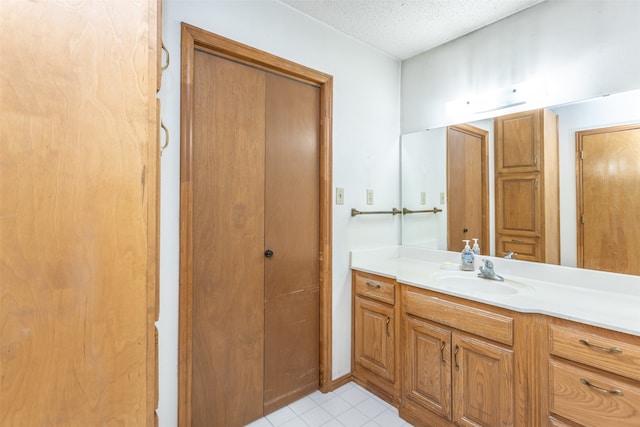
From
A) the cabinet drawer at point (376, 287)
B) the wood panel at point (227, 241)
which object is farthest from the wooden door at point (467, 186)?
the wood panel at point (227, 241)

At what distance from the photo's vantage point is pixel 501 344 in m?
1.35

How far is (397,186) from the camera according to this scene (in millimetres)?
2457

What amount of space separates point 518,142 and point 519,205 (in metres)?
0.39

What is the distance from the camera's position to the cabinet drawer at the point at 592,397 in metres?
Result: 1.05

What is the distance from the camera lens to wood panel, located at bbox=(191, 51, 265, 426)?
4.99 ft

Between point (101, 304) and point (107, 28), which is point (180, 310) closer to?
point (101, 304)

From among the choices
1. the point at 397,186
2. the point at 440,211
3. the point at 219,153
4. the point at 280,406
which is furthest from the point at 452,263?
the point at 219,153

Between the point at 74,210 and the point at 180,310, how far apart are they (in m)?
0.90

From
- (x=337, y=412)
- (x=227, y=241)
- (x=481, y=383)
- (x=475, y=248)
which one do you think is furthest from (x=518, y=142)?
(x=337, y=412)

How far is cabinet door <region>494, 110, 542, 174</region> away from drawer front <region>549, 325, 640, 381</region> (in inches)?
38.5

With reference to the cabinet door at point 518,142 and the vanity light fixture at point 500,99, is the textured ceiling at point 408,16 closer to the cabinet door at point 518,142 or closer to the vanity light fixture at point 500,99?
the vanity light fixture at point 500,99

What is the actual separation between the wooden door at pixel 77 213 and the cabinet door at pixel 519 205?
1.98 m

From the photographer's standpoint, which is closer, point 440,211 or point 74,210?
point 74,210

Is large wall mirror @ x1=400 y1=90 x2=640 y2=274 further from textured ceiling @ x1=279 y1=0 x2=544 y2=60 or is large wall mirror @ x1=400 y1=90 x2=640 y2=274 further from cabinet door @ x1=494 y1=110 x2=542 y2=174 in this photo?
textured ceiling @ x1=279 y1=0 x2=544 y2=60
